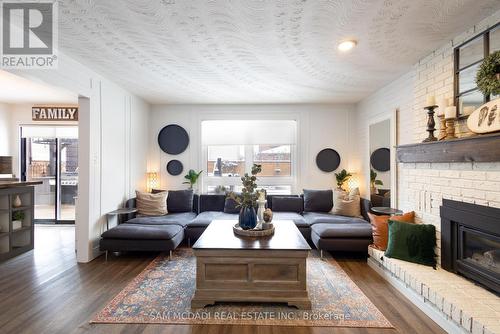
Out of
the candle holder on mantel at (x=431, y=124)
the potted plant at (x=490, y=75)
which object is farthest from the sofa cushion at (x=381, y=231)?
the potted plant at (x=490, y=75)

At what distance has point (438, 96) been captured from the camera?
9.07 feet

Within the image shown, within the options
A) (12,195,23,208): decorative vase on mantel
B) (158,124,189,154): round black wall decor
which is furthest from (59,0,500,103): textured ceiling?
(12,195,23,208): decorative vase on mantel

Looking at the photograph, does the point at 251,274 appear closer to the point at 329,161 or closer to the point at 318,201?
the point at 318,201

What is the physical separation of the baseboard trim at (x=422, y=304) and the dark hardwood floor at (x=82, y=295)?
5cm

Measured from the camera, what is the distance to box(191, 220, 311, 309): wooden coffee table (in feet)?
7.75

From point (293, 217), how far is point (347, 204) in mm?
994

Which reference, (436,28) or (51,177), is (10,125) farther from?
(436,28)

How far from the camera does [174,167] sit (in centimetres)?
531

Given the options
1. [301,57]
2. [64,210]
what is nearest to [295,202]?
[301,57]

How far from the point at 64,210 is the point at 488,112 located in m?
7.25

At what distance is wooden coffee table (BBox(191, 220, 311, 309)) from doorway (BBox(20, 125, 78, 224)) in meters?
4.73

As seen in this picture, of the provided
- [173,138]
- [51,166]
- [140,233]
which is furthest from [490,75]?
[51,166]

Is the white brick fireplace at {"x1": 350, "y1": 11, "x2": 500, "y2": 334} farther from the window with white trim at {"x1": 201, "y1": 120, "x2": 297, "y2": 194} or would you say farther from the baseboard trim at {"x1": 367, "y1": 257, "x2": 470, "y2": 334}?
the window with white trim at {"x1": 201, "y1": 120, "x2": 297, "y2": 194}

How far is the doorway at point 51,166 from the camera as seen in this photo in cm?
557
